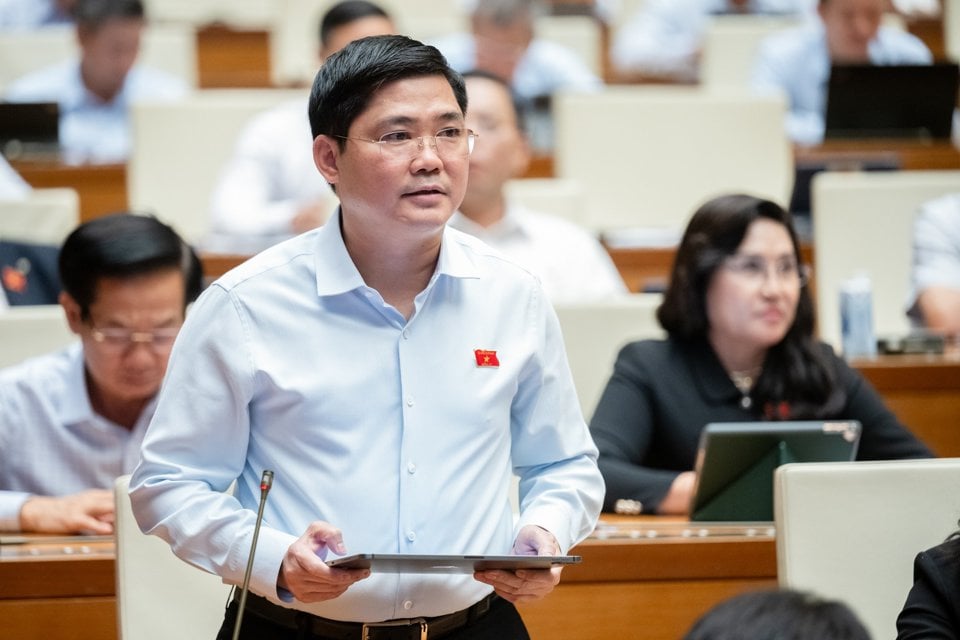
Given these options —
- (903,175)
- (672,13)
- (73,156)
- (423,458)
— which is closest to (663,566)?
(423,458)

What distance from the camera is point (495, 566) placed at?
1.67 m

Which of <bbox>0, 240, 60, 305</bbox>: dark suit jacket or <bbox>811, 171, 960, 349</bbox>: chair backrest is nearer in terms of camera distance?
<bbox>0, 240, 60, 305</bbox>: dark suit jacket

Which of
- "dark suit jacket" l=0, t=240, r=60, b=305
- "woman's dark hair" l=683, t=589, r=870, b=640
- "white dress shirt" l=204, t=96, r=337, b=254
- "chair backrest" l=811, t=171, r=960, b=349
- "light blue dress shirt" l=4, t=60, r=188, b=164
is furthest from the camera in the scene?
"light blue dress shirt" l=4, t=60, r=188, b=164

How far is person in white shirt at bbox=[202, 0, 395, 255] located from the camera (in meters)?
4.64

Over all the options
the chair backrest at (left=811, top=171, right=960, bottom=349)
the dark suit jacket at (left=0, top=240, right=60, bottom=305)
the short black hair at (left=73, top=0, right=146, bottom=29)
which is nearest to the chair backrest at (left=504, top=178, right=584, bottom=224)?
the chair backrest at (left=811, top=171, right=960, bottom=349)

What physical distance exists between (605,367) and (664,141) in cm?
207

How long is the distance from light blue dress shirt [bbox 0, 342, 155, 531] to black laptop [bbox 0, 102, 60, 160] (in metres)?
2.62

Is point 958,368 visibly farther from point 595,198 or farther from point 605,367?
point 595,198

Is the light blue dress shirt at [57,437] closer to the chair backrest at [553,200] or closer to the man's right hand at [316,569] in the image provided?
the man's right hand at [316,569]

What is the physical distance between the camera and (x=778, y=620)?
3.98 feet

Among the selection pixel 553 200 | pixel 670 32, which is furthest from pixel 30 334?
pixel 670 32

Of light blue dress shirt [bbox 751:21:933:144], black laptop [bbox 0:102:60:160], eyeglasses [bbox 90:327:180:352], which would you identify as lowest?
eyeglasses [bbox 90:327:180:352]

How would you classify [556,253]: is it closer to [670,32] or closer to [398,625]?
[398,625]

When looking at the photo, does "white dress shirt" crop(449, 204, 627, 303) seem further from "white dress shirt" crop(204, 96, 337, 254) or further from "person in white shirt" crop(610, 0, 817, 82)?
"person in white shirt" crop(610, 0, 817, 82)
